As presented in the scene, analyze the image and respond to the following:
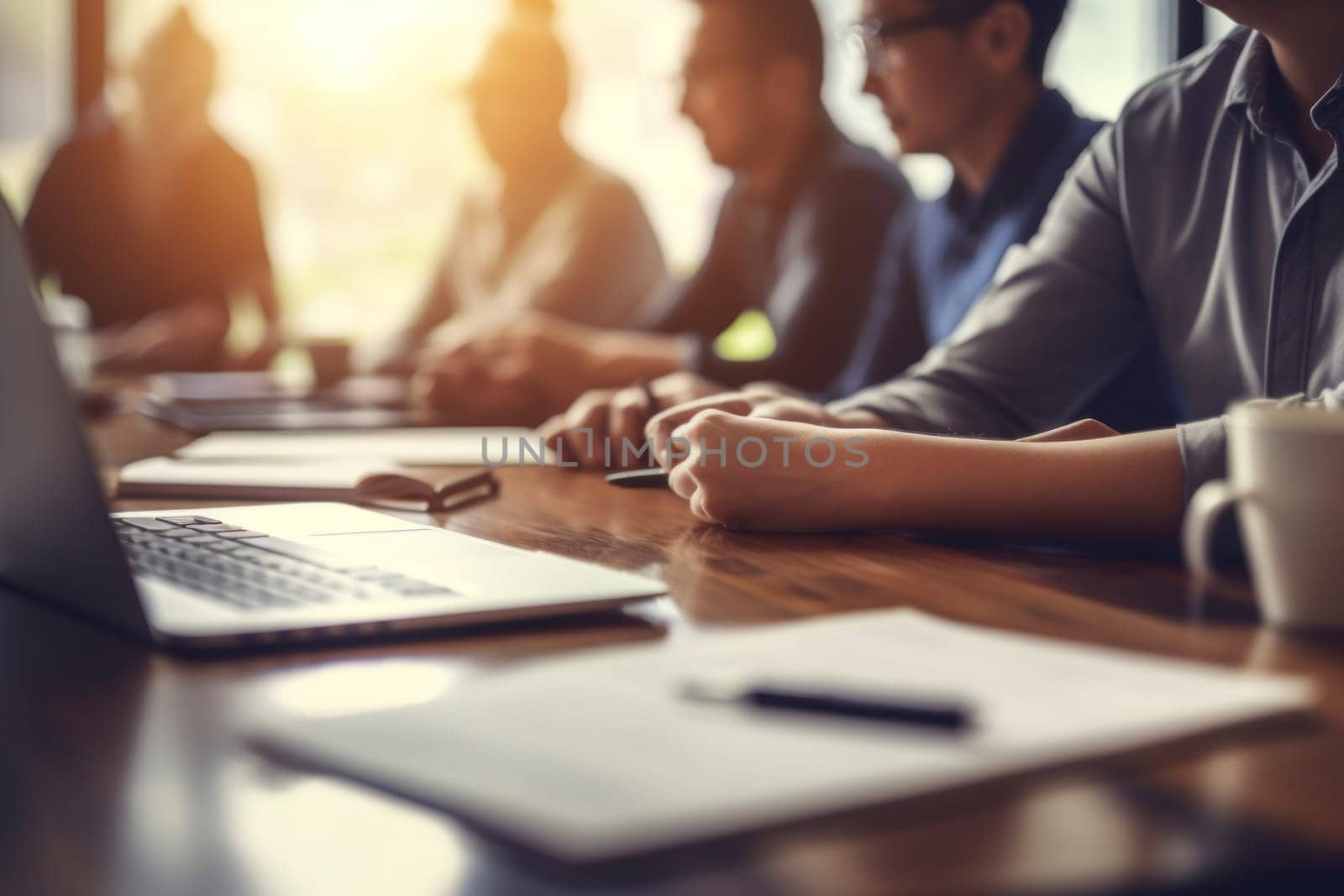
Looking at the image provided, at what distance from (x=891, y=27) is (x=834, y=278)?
536mm

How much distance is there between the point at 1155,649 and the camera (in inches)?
21.1

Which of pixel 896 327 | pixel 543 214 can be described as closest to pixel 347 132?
pixel 543 214

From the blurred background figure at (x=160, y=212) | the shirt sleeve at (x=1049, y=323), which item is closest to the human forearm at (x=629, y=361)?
the shirt sleeve at (x=1049, y=323)

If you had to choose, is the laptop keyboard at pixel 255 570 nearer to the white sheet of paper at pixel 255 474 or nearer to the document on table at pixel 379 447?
the white sheet of paper at pixel 255 474

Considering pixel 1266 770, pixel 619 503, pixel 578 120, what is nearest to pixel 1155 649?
pixel 1266 770

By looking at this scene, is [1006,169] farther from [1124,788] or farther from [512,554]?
[1124,788]

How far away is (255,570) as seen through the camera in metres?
0.65

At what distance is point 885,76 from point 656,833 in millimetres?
1762

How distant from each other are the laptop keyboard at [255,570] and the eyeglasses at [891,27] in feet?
4.53

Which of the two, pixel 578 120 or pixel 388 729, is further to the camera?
pixel 578 120

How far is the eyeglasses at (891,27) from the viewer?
1817mm

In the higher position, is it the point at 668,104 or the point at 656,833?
the point at 668,104

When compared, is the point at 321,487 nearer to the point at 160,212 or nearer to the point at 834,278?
the point at 834,278

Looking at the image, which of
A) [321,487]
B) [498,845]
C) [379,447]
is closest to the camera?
[498,845]
